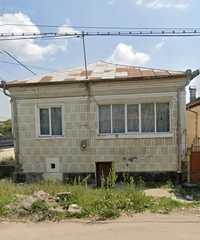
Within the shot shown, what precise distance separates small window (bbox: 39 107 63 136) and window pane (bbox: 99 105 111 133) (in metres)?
1.57

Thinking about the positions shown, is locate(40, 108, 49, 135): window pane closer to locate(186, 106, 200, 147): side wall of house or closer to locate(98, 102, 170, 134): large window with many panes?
locate(98, 102, 170, 134): large window with many panes

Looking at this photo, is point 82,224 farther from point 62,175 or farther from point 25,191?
point 62,175

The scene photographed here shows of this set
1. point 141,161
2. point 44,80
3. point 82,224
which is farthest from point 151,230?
point 44,80

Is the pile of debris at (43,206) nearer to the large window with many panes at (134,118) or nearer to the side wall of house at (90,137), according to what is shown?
the side wall of house at (90,137)

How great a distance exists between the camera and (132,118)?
45.3 ft

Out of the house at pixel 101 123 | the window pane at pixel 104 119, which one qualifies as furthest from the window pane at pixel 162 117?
→ the window pane at pixel 104 119

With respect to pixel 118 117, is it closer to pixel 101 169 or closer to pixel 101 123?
pixel 101 123

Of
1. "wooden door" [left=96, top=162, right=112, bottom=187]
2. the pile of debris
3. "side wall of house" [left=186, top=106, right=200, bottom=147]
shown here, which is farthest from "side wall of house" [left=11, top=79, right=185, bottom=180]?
"side wall of house" [left=186, top=106, right=200, bottom=147]

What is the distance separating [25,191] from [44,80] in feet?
19.9

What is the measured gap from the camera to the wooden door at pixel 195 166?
519 inches

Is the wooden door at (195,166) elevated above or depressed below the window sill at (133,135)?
below

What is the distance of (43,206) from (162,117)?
7.06 meters

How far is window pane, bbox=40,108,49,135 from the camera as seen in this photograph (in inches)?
563

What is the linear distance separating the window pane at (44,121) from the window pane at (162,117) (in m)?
4.27
